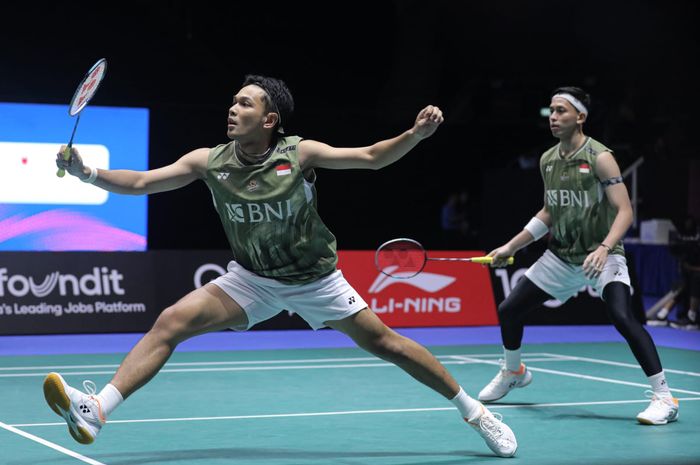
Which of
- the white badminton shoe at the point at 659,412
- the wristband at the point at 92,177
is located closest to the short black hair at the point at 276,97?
the wristband at the point at 92,177

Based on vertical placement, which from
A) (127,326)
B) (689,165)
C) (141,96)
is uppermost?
(141,96)

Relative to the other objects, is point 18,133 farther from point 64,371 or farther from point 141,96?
point 64,371

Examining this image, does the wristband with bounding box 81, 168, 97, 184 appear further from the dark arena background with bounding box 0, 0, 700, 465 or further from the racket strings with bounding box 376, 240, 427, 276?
the racket strings with bounding box 376, 240, 427, 276

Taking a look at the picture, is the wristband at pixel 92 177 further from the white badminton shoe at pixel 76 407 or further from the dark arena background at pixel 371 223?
the dark arena background at pixel 371 223

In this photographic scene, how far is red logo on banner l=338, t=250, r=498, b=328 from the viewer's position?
38.5ft

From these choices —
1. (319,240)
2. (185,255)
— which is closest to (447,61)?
(185,255)

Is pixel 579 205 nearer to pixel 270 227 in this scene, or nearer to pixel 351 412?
pixel 351 412

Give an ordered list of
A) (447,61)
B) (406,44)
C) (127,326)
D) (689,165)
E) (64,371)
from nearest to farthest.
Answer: (64,371)
(127,326)
(689,165)
(406,44)
(447,61)

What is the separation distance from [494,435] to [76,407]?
1.88 metres

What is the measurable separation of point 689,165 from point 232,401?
11810mm

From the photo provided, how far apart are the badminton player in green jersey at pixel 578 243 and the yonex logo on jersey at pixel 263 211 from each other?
1.95 metres

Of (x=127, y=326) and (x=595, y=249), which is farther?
(x=127, y=326)

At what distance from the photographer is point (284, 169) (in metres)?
5.07

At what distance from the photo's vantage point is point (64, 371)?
28.1ft
